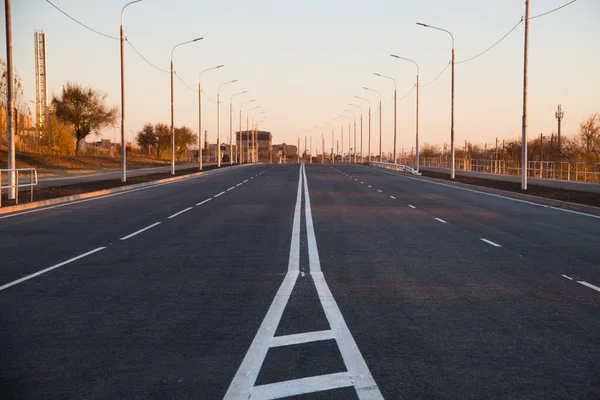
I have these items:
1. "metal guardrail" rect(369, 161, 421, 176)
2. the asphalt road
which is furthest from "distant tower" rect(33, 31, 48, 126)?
the asphalt road

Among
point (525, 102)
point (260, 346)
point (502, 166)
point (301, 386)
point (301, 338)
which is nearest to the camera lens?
point (301, 386)

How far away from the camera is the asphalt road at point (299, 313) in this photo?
5148 mm

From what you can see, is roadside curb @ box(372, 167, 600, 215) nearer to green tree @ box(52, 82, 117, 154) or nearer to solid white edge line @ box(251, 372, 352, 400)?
solid white edge line @ box(251, 372, 352, 400)

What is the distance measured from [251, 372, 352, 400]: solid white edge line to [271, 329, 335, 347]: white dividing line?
3.24 feet

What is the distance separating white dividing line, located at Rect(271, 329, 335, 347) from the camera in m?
6.18

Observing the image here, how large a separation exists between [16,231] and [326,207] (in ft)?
34.8

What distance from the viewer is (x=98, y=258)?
1166 centimetres

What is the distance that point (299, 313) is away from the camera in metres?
7.41

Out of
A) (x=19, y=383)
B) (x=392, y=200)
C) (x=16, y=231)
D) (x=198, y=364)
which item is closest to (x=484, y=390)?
(x=198, y=364)

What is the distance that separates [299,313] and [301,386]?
2.42 m

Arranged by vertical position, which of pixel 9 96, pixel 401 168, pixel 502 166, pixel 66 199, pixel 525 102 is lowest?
pixel 66 199

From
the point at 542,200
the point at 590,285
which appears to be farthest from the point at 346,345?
the point at 542,200

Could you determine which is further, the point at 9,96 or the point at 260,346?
the point at 9,96

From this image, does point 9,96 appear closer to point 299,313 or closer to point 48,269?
point 48,269
